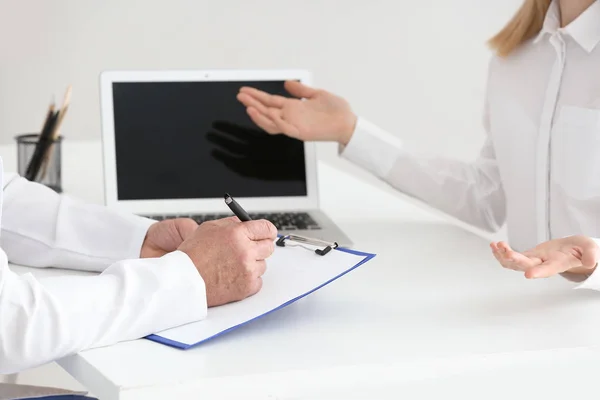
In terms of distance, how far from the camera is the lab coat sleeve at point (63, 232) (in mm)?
1157

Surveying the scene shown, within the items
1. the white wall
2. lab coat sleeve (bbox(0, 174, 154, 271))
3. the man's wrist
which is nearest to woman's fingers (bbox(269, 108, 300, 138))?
the man's wrist

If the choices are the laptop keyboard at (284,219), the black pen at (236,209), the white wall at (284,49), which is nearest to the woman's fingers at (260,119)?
the laptop keyboard at (284,219)

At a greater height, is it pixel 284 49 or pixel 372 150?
pixel 284 49

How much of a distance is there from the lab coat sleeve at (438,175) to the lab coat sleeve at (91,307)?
84cm

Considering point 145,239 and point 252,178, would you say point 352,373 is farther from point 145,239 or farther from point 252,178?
point 252,178

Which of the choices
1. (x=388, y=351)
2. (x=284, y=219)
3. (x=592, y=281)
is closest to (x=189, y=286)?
(x=388, y=351)

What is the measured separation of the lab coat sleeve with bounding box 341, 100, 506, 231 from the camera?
5.54 ft

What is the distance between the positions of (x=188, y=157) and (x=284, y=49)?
7.19 feet

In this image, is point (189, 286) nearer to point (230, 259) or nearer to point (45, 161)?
point (230, 259)

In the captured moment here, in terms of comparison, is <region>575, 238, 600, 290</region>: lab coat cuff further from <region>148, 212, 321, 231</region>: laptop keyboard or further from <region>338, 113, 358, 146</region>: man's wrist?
<region>338, 113, 358, 146</region>: man's wrist

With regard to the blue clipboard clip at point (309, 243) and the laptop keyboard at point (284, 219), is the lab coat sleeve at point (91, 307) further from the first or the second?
the laptop keyboard at point (284, 219)

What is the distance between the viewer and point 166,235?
116 cm

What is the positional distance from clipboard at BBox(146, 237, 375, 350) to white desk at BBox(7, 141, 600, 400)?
Result: 0.05ft

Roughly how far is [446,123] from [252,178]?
8.09 feet
